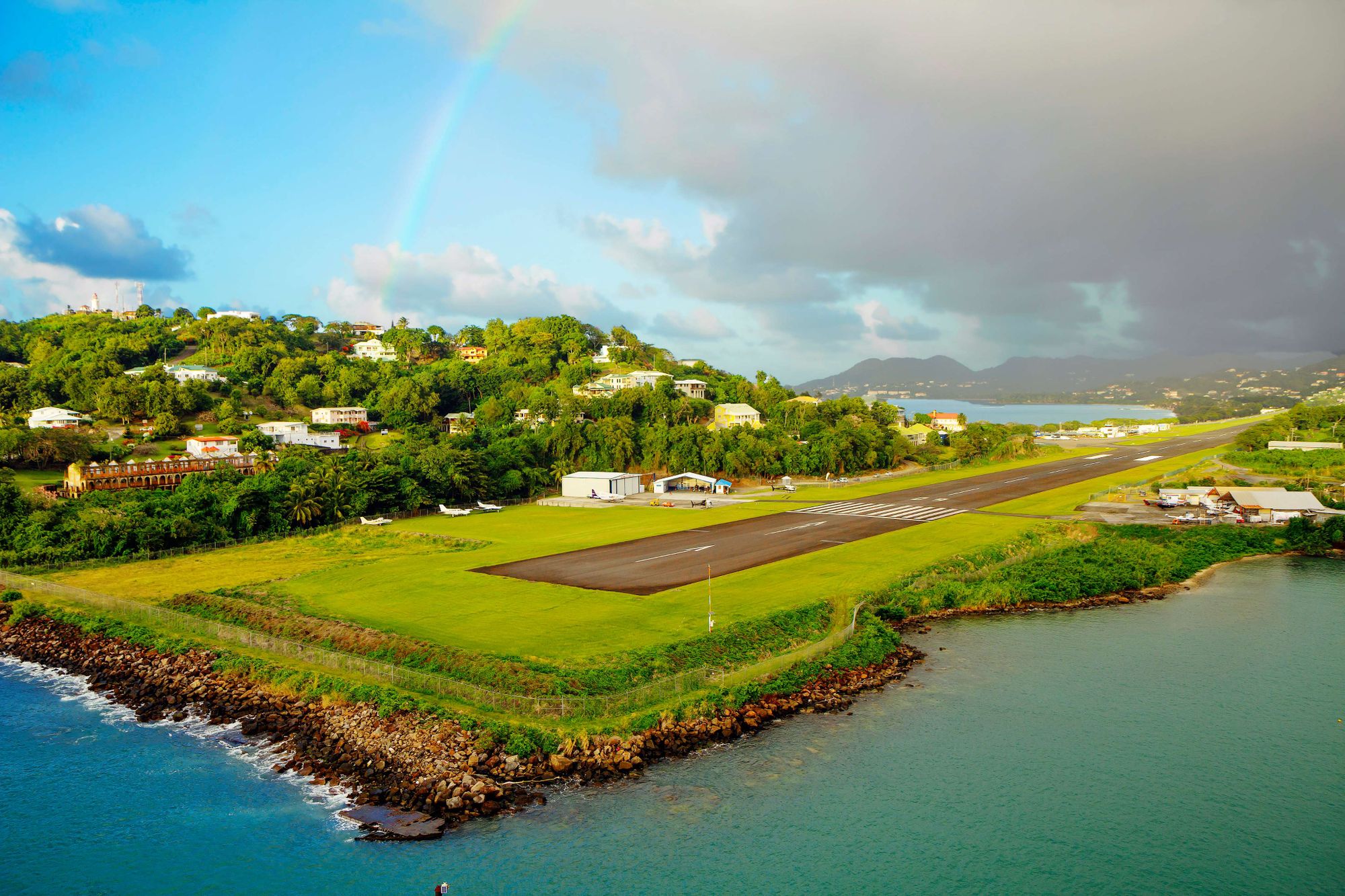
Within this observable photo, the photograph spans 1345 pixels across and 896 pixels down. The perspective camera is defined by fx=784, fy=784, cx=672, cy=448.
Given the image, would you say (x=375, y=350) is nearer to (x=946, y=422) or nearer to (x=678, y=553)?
(x=946, y=422)

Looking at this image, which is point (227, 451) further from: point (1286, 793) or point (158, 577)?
point (1286, 793)

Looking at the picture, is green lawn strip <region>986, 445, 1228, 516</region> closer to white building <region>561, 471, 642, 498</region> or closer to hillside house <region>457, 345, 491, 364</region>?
white building <region>561, 471, 642, 498</region>

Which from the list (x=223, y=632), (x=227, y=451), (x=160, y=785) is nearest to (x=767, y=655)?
(x=160, y=785)

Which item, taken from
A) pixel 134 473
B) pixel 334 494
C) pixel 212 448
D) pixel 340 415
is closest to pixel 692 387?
pixel 340 415

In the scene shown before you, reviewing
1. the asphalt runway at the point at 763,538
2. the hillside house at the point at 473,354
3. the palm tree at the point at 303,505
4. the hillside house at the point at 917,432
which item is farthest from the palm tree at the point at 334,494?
the hillside house at the point at 473,354

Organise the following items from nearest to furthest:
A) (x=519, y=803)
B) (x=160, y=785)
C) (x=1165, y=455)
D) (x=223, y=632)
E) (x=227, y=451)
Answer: (x=519, y=803), (x=160, y=785), (x=223, y=632), (x=227, y=451), (x=1165, y=455)

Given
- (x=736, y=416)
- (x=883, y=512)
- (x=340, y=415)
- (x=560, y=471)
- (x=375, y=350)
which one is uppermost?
(x=375, y=350)

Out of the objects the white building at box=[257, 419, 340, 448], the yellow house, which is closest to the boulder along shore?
the white building at box=[257, 419, 340, 448]
